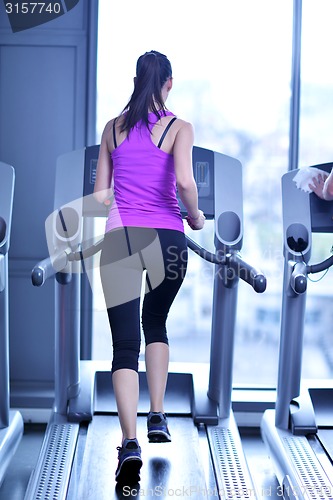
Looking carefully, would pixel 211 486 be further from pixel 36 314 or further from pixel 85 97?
pixel 85 97

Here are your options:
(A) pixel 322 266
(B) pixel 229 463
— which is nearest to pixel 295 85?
(A) pixel 322 266

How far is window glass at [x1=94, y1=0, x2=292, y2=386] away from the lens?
12.9 ft

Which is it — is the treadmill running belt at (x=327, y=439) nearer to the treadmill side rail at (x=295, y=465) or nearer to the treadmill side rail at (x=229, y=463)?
the treadmill side rail at (x=295, y=465)

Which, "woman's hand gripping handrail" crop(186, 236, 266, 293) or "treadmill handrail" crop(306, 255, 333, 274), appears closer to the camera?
"woman's hand gripping handrail" crop(186, 236, 266, 293)

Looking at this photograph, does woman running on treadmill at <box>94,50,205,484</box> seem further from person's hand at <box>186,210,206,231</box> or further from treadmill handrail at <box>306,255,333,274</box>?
treadmill handrail at <box>306,255,333,274</box>

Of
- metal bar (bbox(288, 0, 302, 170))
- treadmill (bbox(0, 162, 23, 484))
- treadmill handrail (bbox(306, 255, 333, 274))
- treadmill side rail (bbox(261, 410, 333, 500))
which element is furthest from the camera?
metal bar (bbox(288, 0, 302, 170))

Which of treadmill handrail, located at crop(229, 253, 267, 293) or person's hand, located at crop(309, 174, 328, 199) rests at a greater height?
person's hand, located at crop(309, 174, 328, 199)

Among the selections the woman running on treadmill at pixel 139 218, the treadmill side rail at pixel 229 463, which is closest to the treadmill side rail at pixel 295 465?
the treadmill side rail at pixel 229 463

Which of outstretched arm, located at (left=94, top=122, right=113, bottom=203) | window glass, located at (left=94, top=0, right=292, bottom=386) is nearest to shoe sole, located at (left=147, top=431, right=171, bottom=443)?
outstretched arm, located at (left=94, top=122, right=113, bottom=203)

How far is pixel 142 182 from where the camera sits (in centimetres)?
232

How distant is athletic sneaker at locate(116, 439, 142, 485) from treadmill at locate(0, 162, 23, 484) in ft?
2.00

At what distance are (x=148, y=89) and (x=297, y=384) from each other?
1.49 metres

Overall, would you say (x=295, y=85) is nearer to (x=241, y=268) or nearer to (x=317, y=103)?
(x=317, y=103)

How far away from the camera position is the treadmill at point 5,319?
2899mm
